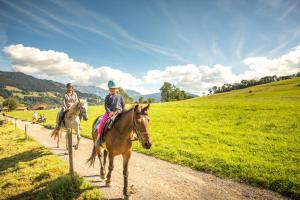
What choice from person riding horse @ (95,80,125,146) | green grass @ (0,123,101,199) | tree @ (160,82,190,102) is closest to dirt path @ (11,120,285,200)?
green grass @ (0,123,101,199)

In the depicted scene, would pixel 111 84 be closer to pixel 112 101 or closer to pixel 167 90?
pixel 112 101

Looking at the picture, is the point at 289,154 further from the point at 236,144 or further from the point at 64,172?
the point at 64,172

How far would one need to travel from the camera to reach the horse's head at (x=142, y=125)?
572cm

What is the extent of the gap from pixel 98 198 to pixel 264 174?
24.2 ft

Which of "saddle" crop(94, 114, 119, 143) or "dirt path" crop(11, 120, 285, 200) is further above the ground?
"saddle" crop(94, 114, 119, 143)

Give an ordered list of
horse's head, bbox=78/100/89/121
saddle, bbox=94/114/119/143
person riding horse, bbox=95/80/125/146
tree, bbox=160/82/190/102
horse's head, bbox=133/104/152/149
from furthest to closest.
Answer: tree, bbox=160/82/190/102, horse's head, bbox=78/100/89/121, person riding horse, bbox=95/80/125/146, saddle, bbox=94/114/119/143, horse's head, bbox=133/104/152/149

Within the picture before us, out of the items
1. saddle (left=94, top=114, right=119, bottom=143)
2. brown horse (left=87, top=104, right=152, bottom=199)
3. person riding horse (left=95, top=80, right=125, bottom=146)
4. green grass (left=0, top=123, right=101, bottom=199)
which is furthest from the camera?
person riding horse (left=95, top=80, right=125, bottom=146)

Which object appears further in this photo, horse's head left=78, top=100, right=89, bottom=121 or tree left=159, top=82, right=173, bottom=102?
tree left=159, top=82, right=173, bottom=102

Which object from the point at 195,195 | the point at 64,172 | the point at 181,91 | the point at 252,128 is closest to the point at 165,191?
the point at 195,195

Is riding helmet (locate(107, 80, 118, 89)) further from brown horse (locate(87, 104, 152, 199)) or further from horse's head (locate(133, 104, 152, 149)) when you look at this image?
horse's head (locate(133, 104, 152, 149))

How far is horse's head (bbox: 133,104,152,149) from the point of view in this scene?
572 centimetres

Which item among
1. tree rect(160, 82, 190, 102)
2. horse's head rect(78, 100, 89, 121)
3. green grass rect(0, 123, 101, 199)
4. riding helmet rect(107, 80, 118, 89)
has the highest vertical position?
tree rect(160, 82, 190, 102)

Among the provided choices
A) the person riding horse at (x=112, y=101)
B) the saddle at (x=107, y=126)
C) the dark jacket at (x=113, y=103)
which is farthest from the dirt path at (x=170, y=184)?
the dark jacket at (x=113, y=103)

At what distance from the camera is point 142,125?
5.85 m
